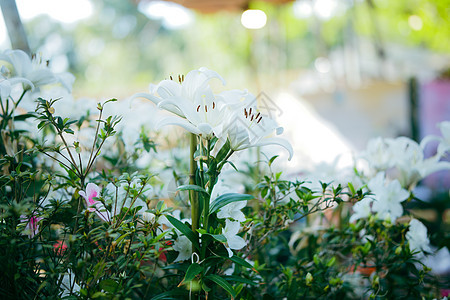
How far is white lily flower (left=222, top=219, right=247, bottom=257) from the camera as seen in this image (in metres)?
0.76

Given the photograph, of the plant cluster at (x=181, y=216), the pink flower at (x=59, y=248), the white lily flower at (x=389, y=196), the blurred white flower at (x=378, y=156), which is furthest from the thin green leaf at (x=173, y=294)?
the blurred white flower at (x=378, y=156)

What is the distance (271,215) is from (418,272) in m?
0.41

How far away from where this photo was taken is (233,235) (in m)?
0.76

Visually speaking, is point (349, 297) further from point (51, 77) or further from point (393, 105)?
point (393, 105)

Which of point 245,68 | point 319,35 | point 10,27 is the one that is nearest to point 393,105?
point 319,35

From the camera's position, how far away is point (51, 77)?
0.95 meters

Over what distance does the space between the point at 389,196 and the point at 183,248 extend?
2.06 feet

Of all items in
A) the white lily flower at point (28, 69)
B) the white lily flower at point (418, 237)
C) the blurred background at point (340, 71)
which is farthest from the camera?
the blurred background at point (340, 71)

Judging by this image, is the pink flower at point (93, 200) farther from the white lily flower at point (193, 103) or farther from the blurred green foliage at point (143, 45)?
the blurred green foliage at point (143, 45)

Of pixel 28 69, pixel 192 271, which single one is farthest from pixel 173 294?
pixel 28 69

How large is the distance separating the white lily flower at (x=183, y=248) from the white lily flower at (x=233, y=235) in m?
0.08

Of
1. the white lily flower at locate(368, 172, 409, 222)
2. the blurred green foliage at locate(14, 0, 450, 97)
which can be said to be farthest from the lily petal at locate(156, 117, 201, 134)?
the blurred green foliage at locate(14, 0, 450, 97)

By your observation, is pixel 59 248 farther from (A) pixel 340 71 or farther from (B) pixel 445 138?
(A) pixel 340 71

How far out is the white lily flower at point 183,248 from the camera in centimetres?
78
